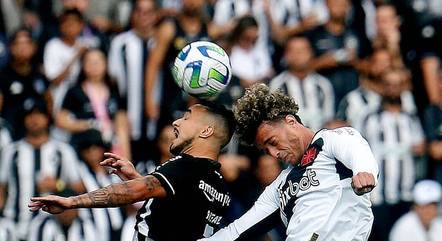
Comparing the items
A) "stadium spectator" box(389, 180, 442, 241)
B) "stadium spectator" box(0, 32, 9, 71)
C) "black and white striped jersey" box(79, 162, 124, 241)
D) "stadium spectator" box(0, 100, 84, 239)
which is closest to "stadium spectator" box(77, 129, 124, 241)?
"black and white striped jersey" box(79, 162, 124, 241)

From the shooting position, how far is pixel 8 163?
13.9 meters

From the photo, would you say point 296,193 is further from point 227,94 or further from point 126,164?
point 227,94

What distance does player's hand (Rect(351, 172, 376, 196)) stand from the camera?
7.40 meters

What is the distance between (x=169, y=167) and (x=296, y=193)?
884 mm

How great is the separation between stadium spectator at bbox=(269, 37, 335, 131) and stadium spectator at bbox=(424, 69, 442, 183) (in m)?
1.22

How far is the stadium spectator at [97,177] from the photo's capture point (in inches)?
538

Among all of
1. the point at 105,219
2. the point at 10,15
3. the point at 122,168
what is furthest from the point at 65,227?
the point at 122,168

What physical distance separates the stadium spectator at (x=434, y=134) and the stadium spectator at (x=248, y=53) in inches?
78.4

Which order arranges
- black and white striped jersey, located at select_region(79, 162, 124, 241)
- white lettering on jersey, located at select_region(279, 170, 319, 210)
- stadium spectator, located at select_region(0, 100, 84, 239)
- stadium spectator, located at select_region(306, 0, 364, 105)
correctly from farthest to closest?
stadium spectator, located at select_region(306, 0, 364, 105) < stadium spectator, located at select_region(0, 100, 84, 239) < black and white striped jersey, located at select_region(79, 162, 124, 241) < white lettering on jersey, located at select_region(279, 170, 319, 210)

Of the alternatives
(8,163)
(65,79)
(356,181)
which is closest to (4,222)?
(8,163)

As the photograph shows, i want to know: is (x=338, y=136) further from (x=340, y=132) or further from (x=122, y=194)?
(x=122, y=194)

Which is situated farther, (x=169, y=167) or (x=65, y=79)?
(x=65, y=79)

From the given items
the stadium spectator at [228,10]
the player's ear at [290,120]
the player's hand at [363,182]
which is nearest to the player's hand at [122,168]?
the player's ear at [290,120]

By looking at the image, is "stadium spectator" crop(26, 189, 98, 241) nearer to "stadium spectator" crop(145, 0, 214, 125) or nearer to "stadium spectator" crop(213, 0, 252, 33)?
"stadium spectator" crop(145, 0, 214, 125)
